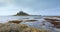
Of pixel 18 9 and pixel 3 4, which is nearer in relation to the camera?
pixel 3 4

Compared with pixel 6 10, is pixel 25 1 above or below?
above

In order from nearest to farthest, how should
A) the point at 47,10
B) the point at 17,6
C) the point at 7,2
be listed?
1. the point at 7,2
2. the point at 17,6
3. the point at 47,10

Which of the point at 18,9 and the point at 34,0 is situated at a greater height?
the point at 34,0

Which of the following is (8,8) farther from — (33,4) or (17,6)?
(33,4)

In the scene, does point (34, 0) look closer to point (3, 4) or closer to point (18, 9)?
point (18, 9)

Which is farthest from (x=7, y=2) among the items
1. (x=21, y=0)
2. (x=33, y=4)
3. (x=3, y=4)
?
(x=33, y=4)

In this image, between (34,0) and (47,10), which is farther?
(47,10)

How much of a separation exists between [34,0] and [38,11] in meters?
0.65

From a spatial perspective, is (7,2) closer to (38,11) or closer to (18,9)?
(18,9)

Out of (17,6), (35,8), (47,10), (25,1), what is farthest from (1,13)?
(47,10)

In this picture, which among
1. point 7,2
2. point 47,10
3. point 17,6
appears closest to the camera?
point 7,2

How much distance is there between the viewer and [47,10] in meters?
8.02

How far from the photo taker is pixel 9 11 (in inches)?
280

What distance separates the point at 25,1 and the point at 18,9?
67cm
